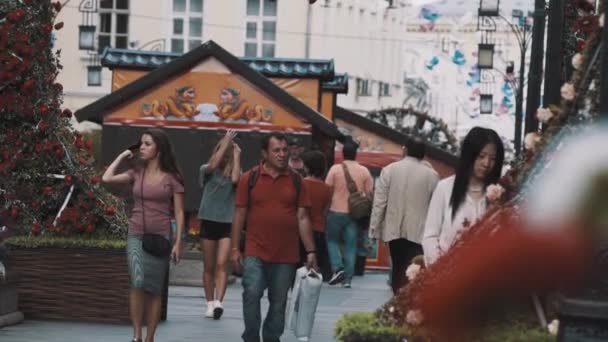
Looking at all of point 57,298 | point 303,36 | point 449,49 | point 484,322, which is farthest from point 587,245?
point 449,49

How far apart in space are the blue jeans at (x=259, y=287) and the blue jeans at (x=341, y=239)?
349 inches

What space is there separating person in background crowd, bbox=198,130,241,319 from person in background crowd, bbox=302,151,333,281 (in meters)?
2.52

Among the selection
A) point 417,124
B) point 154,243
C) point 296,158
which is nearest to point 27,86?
point 154,243

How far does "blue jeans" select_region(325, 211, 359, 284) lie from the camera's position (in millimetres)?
21344

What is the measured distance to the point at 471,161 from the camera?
9.87 meters

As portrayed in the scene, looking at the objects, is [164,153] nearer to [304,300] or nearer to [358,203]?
[304,300]

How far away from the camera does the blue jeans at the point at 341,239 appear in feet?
70.0

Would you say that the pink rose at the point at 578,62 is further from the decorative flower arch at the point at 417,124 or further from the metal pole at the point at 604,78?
the decorative flower arch at the point at 417,124

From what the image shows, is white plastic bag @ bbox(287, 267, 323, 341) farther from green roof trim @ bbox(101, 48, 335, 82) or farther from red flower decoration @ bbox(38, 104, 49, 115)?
green roof trim @ bbox(101, 48, 335, 82)

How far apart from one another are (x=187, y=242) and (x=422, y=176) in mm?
9220

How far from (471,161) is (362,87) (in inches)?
2238

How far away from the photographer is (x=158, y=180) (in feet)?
41.4

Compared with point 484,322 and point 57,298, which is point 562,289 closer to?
point 484,322

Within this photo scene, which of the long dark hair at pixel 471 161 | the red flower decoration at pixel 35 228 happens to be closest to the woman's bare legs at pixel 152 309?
the red flower decoration at pixel 35 228
